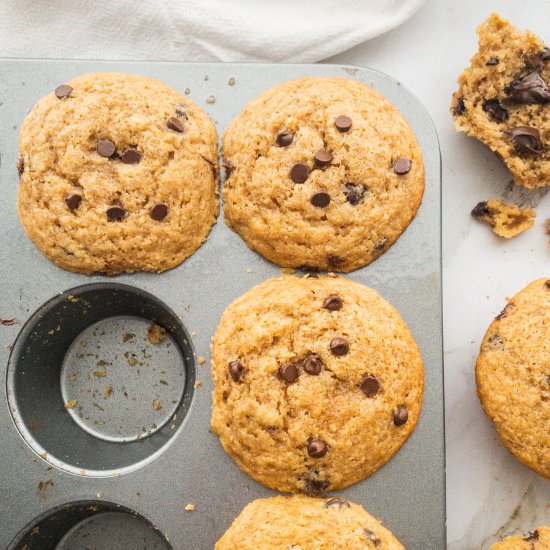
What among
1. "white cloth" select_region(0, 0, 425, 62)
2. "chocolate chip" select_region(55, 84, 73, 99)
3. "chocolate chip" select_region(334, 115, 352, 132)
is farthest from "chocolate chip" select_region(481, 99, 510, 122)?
"chocolate chip" select_region(55, 84, 73, 99)

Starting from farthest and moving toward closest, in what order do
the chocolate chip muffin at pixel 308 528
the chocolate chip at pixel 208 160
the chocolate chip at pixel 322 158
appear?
the chocolate chip at pixel 208 160 → the chocolate chip at pixel 322 158 → the chocolate chip muffin at pixel 308 528

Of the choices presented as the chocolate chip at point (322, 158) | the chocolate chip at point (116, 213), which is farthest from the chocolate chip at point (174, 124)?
the chocolate chip at point (322, 158)

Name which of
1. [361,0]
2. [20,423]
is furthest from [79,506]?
[361,0]

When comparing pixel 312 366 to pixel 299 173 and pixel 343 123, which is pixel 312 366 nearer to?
pixel 299 173

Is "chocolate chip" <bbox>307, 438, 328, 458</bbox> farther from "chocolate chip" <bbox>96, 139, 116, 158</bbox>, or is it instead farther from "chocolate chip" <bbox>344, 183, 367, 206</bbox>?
"chocolate chip" <bbox>96, 139, 116, 158</bbox>

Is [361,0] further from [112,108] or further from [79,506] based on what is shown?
[79,506]

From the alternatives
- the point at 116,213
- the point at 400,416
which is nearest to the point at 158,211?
the point at 116,213

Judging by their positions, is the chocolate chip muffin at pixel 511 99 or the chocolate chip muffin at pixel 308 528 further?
the chocolate chip muffin at pixel 511 99

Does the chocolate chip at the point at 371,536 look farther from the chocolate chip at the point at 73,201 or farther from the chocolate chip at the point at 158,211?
the chocolate chip at the point at 73,201
